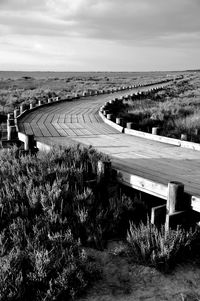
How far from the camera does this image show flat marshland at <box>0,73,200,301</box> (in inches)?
146

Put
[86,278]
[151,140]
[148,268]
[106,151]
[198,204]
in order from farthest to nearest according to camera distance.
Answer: [151,140] < [106,151] < [198,204] < [148,268] < [86,278]

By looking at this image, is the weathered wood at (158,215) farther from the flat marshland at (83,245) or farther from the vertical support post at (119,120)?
the vertical support post at (119,120)

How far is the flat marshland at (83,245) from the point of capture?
3.70 meters

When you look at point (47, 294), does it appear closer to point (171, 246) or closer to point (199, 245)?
point (171, 246)

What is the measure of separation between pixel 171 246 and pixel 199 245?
67cm

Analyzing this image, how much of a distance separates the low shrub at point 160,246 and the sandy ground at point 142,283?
12 cm

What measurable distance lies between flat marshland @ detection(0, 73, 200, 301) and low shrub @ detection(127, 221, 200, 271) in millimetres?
12

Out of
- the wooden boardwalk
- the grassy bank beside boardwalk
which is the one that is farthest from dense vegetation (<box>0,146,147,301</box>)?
the wooden boardwalk

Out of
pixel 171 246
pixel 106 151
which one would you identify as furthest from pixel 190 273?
pixel 106 151

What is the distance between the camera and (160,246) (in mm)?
4336

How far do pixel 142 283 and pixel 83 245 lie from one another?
116cm

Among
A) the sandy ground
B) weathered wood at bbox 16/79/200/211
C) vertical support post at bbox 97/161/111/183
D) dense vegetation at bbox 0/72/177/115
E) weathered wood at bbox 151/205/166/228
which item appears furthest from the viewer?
dense vegetation at bbox 0/72/177/115

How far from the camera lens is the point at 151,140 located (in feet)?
32.8

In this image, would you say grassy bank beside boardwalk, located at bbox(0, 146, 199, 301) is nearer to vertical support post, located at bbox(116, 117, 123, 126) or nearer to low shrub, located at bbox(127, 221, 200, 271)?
low shrub, located at bbox(127, 221, 200, 271)
